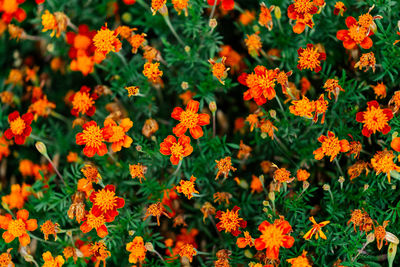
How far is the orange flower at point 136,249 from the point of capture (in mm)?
1477

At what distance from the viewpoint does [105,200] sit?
58.0 inches

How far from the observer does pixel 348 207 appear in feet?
5.23

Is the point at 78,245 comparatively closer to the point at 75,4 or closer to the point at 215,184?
the point at 215,184

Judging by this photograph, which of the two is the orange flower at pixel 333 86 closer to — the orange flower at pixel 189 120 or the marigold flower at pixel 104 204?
the orange flower at pixel 189 120

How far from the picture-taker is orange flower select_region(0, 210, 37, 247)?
1548mm

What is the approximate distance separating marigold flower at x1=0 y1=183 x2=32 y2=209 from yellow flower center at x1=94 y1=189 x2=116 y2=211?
423mm

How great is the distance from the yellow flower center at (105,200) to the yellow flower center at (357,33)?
3.32 ft

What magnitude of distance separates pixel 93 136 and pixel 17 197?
0.51 m

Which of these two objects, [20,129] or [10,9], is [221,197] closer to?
[20,129]

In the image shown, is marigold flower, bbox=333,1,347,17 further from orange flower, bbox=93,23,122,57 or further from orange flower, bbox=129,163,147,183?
orange flower, bbox=129,163,147,183

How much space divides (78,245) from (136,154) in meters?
0.42

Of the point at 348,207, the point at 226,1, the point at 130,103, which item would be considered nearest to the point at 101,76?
the point at 130,103

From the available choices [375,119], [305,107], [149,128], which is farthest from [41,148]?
[375,119]

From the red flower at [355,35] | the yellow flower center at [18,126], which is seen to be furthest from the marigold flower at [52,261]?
the red flower at [355,35]
